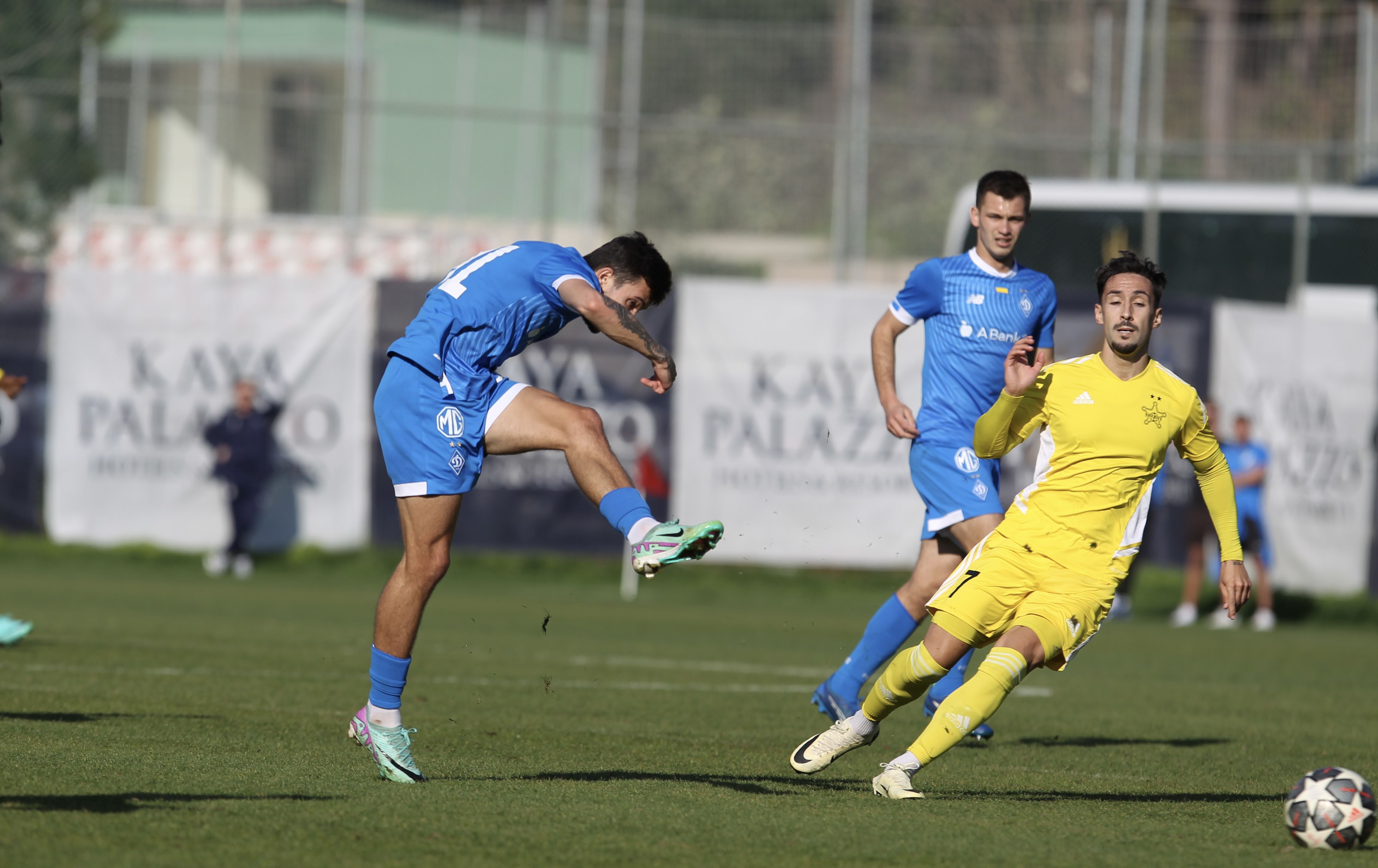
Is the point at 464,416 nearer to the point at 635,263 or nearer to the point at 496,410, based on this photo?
the point at 496,410

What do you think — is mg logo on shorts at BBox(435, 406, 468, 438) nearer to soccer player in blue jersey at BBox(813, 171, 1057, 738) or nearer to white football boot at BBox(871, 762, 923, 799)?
white football boot at BBox(871, 762, 923, 799)

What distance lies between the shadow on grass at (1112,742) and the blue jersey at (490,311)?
3.44m

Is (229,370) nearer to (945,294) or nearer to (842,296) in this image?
(842,296)

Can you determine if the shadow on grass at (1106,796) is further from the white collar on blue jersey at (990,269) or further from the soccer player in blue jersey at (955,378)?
the white collar on blue jersey at (990,269)

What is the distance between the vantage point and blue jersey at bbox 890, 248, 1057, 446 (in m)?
7.84

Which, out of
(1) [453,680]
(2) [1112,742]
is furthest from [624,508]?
(1) [453,680]

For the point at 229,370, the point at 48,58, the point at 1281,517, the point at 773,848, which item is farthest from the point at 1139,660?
the point at 48,58

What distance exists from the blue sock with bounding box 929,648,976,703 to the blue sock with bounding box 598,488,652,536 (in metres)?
2.51

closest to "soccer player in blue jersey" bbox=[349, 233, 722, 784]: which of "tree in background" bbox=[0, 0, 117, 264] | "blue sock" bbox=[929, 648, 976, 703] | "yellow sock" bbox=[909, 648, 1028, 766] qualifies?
"yellow sock" bbox=[909, 648, 1028, 766]

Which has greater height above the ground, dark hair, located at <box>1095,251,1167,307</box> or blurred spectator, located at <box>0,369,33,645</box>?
dark hair, located at <box>1095,251,1167,307</box>

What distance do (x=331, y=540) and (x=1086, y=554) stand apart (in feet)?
44.4

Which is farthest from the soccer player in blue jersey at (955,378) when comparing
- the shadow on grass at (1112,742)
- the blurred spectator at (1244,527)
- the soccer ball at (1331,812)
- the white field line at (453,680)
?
the blurred spectator at (1244,527)

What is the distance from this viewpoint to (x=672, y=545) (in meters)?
5.51

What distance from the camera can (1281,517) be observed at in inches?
720
